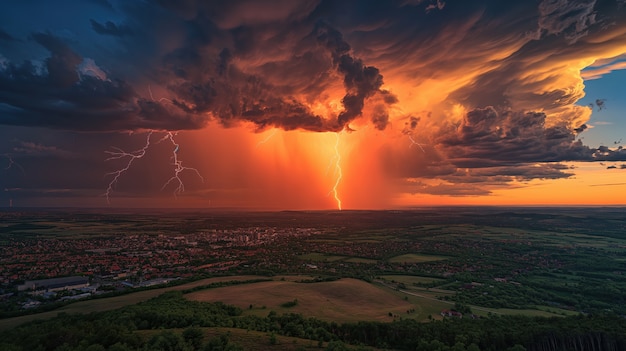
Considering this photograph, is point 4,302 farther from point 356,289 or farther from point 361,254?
point 361,254

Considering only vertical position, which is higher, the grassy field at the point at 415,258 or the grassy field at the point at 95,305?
the grassy field at the point at 95,305

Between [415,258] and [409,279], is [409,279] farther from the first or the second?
[415,258]

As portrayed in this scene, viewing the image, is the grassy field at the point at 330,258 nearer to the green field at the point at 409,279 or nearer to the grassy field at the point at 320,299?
the green field at the point at 409,279

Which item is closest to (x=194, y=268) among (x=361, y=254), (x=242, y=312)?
(x=242, y=312)

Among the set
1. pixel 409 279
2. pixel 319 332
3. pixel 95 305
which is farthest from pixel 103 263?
pixel 409 279

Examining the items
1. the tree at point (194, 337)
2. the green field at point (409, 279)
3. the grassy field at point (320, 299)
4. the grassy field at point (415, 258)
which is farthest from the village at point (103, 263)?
the grassy field at point (415, 258)

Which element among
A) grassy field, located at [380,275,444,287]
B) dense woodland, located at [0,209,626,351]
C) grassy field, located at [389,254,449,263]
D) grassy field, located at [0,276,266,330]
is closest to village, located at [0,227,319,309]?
dense woodland, located at [0,209,626,351]
